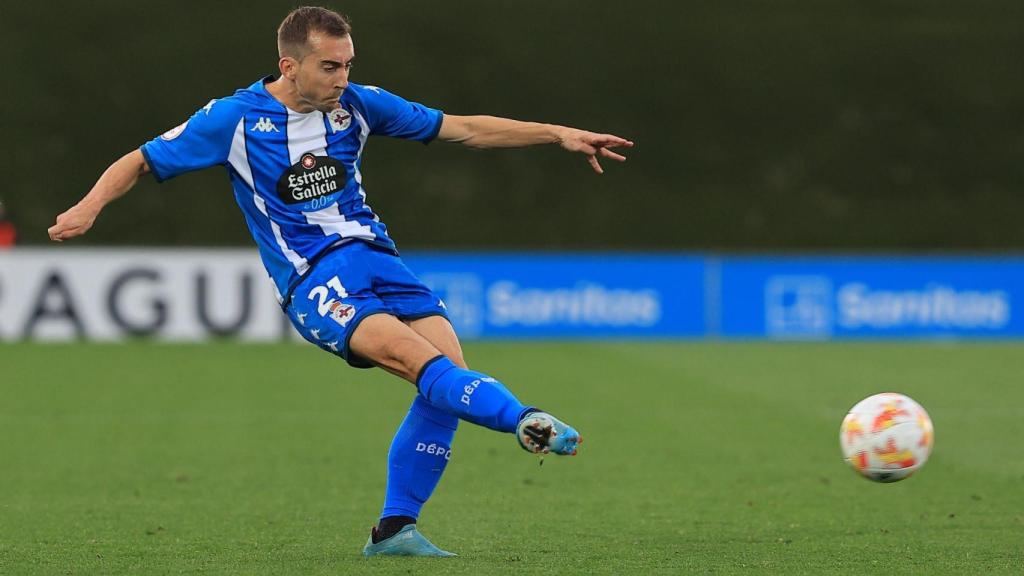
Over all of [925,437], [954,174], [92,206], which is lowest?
[925,437]

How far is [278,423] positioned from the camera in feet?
37.3

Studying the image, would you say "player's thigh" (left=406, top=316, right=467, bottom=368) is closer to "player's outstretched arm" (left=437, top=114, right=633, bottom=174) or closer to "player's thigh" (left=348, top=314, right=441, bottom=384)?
"player's thigh" (left=348, top=314, right=441, bottom=384)

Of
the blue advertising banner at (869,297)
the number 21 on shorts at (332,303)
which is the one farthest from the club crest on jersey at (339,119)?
the blue advertising banner at (869,297)

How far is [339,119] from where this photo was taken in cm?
582

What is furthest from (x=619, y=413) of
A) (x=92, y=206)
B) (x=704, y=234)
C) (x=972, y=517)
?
(x=704, y=234)

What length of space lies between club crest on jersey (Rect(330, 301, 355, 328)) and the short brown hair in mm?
882

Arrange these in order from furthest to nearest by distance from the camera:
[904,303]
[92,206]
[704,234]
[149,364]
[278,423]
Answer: [704,234]
[904,303]
[149,364]
[278,423]
[92,206]

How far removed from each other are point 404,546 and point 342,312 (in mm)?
936

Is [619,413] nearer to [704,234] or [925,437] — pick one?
[925,437]

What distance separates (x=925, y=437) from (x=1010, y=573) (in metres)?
0.66

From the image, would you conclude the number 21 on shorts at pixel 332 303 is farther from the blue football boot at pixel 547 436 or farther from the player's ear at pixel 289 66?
the blue football boot at pixel 547 436

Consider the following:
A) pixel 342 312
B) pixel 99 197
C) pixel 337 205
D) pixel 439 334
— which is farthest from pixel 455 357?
pixel 99 197

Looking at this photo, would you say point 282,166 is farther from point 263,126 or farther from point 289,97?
point 289,97

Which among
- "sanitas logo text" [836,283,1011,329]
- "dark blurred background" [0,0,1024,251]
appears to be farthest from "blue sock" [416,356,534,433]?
"dark blurred background" [0,0,1024,251]
